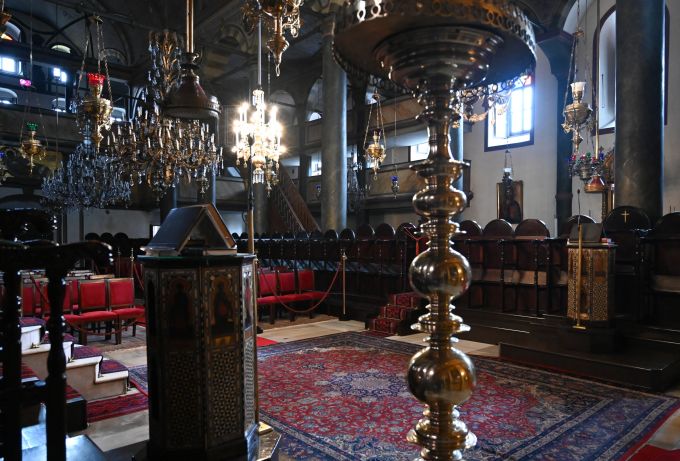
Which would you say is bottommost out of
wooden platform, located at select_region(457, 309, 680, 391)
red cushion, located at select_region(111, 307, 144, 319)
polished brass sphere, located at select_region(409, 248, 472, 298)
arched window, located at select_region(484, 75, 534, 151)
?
wooden platform, located at select_region(457, 309, 680, 391)

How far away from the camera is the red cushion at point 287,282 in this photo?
8.58 metres

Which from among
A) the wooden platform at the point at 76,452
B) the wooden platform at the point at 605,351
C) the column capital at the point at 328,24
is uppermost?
the column capital at the point at 328,24

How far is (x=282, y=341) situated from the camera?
21.3 ft

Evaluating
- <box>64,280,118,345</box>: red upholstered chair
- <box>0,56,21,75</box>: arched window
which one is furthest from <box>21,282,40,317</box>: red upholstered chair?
<box>0,56,21,75</box>: arched window

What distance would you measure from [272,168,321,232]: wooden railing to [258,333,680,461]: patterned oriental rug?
8274 mm

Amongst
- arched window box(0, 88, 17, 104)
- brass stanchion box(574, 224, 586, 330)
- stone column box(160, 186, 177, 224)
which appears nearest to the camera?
brass stanchion box(574, 224, 586, 330)

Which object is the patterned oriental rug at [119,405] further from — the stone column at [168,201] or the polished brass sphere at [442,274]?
the stone column at [168,201]

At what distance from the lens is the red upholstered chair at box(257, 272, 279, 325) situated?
7.86 m

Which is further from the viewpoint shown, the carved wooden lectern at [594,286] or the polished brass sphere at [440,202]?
the carved wooden lectern at [594,286]

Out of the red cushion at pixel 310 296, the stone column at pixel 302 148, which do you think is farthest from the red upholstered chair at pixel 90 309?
the stone column at pixel 302 148

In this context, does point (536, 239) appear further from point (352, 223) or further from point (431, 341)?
point (352, 223)

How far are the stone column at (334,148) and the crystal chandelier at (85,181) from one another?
5311 mm

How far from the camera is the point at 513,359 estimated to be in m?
5.29

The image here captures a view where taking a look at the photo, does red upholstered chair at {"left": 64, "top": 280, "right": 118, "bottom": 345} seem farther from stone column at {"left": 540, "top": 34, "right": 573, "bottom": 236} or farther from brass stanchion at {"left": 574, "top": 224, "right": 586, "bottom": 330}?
stone column at {"left": 540, "top": 34, "right": 573, "bottom": 236}
